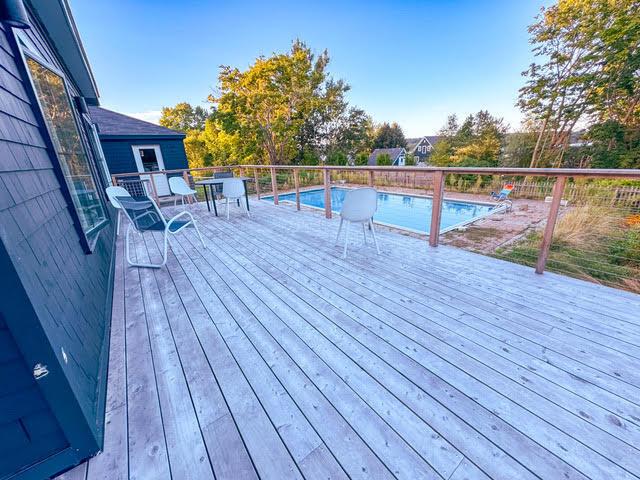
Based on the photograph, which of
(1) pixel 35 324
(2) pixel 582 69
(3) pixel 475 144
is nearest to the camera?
(1) pixel 35 324

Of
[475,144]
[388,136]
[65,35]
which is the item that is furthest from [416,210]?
[388,136]

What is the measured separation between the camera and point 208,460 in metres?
0.94

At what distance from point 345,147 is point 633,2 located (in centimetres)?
1362

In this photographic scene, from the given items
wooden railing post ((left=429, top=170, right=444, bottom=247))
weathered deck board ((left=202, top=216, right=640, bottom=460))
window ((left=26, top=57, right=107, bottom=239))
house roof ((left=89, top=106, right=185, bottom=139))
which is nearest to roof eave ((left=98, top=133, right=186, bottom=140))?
house roof ((left=89, top=106, right=185, bottom=139))

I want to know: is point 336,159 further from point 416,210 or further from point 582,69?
point 582,69

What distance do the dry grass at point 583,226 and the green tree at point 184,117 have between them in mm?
28553

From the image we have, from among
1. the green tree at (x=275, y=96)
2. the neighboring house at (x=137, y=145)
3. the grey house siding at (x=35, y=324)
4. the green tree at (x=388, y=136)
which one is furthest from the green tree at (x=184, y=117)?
the grey house siding at (x=35, y=324)

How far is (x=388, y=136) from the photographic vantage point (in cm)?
2692

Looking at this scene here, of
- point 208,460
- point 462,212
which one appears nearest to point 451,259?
point 208,460

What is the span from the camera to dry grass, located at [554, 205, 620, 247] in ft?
12.9

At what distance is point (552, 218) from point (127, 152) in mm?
10639

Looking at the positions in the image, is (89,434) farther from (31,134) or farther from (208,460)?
(31,134)

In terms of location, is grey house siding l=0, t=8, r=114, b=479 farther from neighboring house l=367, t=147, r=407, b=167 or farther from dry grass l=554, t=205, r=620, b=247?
neighboring house l=367, t=147, r=407, b=167

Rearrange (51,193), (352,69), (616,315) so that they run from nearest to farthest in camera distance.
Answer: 1. (51,193)
2. (616,315)
3. (352,69)
